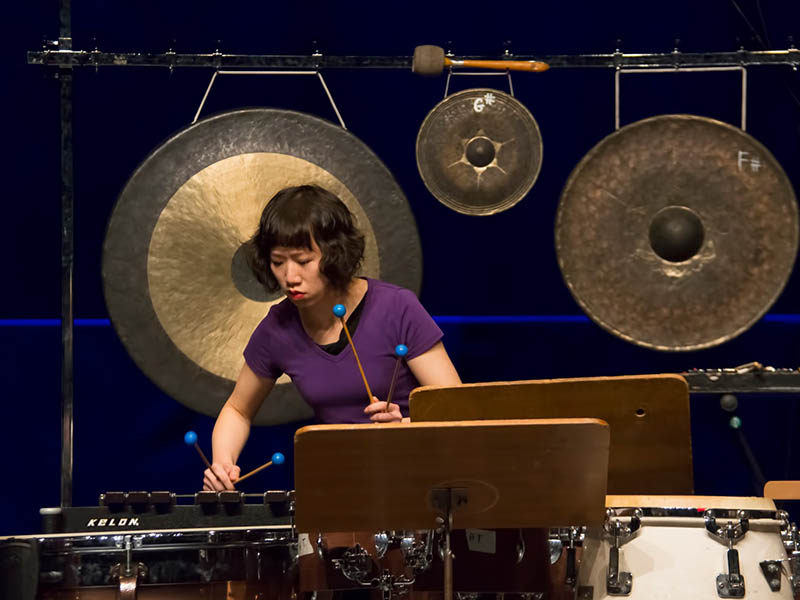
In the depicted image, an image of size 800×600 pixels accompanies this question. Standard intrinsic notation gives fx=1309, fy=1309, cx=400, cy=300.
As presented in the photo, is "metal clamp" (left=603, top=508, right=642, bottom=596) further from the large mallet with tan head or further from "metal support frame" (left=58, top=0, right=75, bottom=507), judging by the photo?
"metal support frame" (left=58, top=0, right=75, bottom=507)

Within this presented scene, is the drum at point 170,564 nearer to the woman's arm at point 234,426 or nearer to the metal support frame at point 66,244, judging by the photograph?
the woman's arm at point 234,426

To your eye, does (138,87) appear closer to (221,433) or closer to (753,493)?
(221,433)

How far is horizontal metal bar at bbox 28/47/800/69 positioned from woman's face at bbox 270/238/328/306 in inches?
43.6

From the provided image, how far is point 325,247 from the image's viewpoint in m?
3.31

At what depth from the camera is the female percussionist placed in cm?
329

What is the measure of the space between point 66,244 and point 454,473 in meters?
2.27

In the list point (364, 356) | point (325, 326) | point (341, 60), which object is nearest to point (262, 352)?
point (325, 326)

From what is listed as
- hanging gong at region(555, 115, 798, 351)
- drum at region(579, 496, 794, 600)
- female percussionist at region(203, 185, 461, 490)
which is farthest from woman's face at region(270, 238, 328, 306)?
hanging gong at region(555, 115, 798, 351)

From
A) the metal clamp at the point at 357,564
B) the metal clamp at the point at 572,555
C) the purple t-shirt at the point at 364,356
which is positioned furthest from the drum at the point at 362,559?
the purple t-shirt at the point at 364,356

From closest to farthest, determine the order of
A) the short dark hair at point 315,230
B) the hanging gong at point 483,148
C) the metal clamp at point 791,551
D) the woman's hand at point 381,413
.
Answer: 1. the metal clamp at point 791,551
2. the woman's hand at point 381,413
3. the short dark hair at point 315,230
4. the hanging gong at point 483,148

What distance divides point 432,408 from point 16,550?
933mm

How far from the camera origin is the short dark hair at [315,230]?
10.8 ft

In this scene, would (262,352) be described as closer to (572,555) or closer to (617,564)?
(572,555)

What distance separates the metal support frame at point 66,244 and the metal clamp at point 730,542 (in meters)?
2.36
